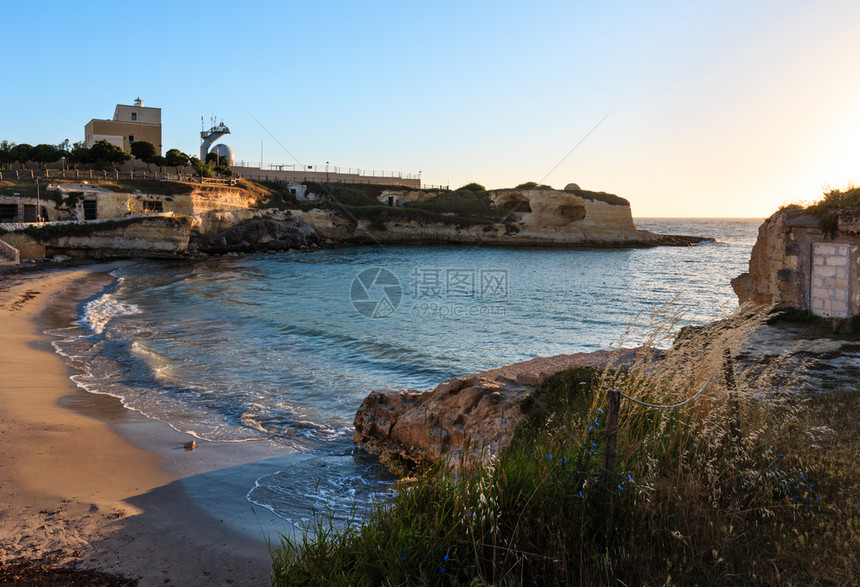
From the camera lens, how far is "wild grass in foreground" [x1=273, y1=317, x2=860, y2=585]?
3.12 meters

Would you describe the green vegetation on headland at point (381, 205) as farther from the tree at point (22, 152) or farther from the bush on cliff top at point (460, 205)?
the tree at point (22, 152)

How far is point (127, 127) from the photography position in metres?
64.5

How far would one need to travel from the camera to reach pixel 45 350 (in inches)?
514

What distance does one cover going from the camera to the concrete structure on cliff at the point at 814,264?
33.9 ft

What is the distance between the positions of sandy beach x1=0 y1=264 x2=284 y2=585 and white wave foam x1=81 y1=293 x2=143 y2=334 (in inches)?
308

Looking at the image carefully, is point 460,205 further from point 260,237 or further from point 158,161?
point 158,161

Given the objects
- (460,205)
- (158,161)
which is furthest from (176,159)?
(460,205)

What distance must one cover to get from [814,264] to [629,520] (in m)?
10.2

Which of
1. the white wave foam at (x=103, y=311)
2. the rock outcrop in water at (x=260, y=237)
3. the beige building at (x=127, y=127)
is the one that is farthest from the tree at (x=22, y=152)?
the white wave foam at (x=103, y=311)

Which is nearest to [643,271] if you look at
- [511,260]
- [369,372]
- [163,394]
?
[511,260]

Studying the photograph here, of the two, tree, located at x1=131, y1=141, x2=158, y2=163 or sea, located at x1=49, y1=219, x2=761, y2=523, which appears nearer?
sea, located at x1=49, y1=219, x2=761, y2=523

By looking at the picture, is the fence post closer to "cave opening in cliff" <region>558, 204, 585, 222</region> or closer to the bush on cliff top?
the bush on cliff top

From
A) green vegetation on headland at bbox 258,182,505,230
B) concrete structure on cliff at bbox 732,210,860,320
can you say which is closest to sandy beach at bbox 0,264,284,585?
concrete structure on cliff at bbox 732,210,860,320

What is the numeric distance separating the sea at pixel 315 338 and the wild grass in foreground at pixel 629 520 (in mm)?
637
